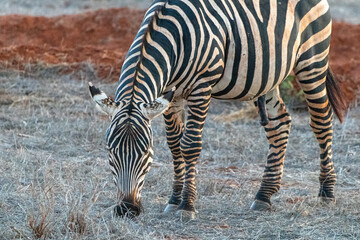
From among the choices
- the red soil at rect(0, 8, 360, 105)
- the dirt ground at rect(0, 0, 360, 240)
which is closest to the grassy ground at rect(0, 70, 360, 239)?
the dirt ground at rect(0, 0, 360, 240)

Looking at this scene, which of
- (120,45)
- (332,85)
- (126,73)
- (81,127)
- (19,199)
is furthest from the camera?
(120,45)

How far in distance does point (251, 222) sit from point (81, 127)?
3915 mm

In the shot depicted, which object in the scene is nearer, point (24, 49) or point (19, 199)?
point (19, 199)

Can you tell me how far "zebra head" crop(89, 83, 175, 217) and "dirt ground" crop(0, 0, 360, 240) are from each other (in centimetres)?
19

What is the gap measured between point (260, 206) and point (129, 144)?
6.86ft

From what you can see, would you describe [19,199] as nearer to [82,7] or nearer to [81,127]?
[81,127]

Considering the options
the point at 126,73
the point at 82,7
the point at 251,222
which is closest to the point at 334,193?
the point at 251,222

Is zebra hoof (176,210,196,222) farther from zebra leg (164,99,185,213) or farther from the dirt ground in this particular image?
zebra leg (164,99,185,213)

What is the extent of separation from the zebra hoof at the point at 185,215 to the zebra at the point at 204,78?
0.04 ft

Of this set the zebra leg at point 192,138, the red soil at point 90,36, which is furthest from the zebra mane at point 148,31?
the red soil at point 90,36

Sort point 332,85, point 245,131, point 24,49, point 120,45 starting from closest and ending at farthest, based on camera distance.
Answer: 1. point 332,85
2. point 245,131
3. point 24,49
4. point 120,45

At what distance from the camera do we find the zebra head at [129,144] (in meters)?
5.17

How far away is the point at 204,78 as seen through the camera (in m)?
5.96

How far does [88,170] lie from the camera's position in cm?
766
